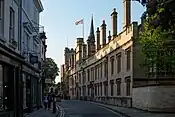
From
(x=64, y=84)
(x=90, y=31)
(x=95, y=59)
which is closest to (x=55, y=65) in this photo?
(x=90, y=31)

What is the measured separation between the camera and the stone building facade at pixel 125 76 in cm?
3738

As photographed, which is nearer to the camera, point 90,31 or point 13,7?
point 13,7

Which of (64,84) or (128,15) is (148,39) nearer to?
(128,15)

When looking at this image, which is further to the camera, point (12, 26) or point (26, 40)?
point (26, 40)

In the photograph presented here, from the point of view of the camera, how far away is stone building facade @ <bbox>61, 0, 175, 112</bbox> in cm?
3738

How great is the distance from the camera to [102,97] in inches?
2697

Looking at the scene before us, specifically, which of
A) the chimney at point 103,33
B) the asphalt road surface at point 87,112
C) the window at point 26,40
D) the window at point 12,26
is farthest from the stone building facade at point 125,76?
the window at point 12,26

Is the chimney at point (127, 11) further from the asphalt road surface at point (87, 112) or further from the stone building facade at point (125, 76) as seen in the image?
the asphalt road surface at point (87, 112)

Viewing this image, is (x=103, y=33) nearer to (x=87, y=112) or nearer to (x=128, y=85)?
(x=128, y=85)

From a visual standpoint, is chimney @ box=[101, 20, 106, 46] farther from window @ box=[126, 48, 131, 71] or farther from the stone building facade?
window @ box=[126, 48, 131, 71]

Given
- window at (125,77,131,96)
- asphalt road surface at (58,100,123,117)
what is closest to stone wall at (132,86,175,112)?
asphalt road surface at (58,100,123,117)

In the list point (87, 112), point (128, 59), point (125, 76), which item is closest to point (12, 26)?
point (87, 112)

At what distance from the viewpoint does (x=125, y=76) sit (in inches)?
2010

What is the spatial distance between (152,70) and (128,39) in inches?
261
